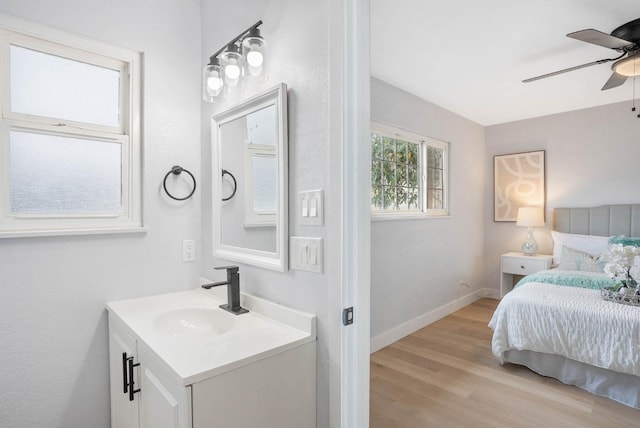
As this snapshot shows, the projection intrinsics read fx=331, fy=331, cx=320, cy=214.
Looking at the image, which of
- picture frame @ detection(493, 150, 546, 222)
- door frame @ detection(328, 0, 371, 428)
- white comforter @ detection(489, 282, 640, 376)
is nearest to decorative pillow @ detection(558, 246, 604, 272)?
picture frame @ detection(493, 150, 546, 222)

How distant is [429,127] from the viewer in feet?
11.7

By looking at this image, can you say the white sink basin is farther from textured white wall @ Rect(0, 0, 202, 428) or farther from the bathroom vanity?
textured white wall @ Rect(0, 0, 202, 428)

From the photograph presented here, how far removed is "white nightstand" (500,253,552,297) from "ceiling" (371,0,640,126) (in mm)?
1780

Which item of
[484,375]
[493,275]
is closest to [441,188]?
[493,275]

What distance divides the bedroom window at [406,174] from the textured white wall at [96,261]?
171cm

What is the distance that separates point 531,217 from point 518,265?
0.60m

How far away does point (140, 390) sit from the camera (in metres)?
1.18

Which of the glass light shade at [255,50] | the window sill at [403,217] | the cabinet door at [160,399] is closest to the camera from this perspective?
the cabinet door at [160,399]

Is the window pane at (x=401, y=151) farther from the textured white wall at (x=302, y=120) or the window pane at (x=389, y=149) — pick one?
the textured white wall at (x=302, y=120)

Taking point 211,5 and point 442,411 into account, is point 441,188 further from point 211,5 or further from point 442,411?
point 211,5

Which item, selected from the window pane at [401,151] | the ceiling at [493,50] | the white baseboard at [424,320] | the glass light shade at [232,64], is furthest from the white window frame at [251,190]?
the window pane at [401,151]

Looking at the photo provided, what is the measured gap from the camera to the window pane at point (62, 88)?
1.43 metres

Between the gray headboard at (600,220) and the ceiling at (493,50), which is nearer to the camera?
the ceiling at (493,50)

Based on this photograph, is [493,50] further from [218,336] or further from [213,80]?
[218,336]
